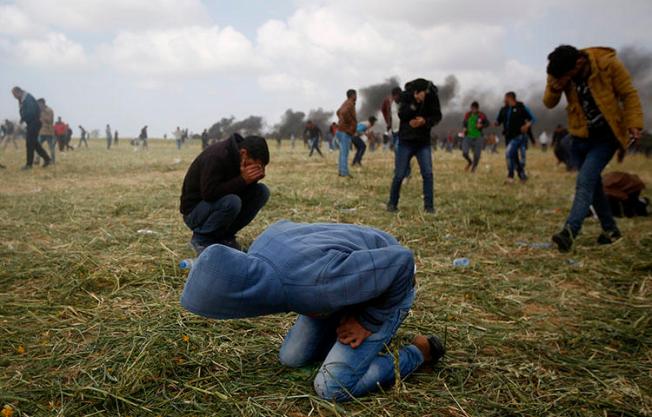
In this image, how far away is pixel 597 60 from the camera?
4.38 m

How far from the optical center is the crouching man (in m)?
1.75

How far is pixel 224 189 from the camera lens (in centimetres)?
394

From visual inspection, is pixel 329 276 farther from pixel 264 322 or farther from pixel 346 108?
pixel 346 108

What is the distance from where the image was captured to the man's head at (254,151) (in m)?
3.62

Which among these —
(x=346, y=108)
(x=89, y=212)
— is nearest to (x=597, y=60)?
(x=89, y=212)

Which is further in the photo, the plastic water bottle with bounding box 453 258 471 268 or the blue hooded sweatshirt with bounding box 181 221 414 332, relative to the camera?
the plastic water bottle with bounding box 453 258 471 268

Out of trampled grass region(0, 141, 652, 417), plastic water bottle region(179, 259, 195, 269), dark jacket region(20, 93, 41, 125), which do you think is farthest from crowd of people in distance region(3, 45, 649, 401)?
dark jacket region(20, 93, 41, 125)

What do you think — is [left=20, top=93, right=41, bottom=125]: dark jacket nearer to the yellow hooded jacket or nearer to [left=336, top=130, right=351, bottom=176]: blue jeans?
[left=336, top=130, right=351, bottom=176]: blue jeans

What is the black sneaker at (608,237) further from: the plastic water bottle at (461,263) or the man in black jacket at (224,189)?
the man in black jacket at (224,189)

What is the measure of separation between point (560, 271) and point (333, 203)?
362 centimetres

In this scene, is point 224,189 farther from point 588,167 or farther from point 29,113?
point 29,113

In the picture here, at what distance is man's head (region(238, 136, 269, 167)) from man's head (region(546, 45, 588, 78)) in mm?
2665

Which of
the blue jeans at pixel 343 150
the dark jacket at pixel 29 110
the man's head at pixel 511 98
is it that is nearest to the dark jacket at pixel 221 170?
the blue jeans at pixel 343 150

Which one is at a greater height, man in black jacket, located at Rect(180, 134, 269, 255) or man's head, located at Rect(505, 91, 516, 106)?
man's head, located at Rect(505, 91, 516, 106)
